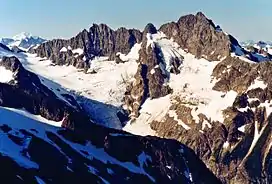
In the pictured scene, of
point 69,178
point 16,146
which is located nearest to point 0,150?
point 16,146

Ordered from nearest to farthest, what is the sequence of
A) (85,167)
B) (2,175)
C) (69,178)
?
(2,175), (69,178), (85,167)

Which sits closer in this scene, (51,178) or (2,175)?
(2,175)

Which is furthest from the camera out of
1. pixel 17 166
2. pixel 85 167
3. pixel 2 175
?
pixel 85 167

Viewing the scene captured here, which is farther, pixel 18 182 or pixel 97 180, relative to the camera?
pixel 97 180

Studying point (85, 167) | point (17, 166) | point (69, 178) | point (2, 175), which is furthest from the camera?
point (85, 167)

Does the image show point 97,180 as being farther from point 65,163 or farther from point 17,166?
point 17,166

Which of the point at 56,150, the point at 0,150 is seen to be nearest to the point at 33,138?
the point at 56,150

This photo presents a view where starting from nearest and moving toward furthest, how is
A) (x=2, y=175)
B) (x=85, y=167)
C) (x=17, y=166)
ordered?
1. (x=2, y=175)
2. (x=17, y=166)
3. (x=85, y=167)

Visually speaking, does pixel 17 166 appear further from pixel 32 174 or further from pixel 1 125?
pixel 1 125

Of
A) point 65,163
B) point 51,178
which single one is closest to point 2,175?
point 51,178
